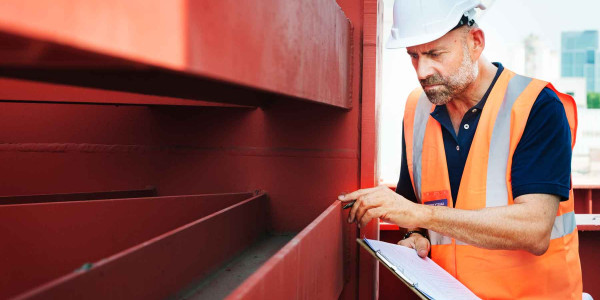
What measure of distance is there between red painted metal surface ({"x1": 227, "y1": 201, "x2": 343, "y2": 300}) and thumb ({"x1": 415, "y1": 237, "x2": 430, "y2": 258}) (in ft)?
1.29

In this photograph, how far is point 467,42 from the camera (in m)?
2.53

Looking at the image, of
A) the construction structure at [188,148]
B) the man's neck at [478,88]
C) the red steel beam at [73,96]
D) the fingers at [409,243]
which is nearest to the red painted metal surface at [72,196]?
the construction structure at [188,148]

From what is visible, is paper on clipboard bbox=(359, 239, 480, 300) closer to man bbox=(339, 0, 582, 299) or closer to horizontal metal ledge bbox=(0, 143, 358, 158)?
man bbox=(339, 0, 582, 299)

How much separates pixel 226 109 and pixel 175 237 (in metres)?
1.32

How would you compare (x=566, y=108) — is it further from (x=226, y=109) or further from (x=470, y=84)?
(x=226, y=109)

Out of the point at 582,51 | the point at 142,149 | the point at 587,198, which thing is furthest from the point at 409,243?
the point at 582,51

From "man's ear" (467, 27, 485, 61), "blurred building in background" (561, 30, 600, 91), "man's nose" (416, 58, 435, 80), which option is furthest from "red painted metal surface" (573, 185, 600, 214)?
"blurred building in background" (561, 30, 600, 91)

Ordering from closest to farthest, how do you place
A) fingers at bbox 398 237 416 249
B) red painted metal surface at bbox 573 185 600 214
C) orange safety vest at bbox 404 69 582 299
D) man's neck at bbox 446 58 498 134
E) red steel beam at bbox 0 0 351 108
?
red steel beam at bbox 0 0 351 108, orange safety vest at bbox 404 69 582 299, man's neck at bbox 446 58 498 134, fingers at bbox 398 237 416 249, red painted metal surface at bbox 573 185 600 214

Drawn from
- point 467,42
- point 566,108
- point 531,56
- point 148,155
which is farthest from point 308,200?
point 531,56

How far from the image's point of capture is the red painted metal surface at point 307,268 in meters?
1.28

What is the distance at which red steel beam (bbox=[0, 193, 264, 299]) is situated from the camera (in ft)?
8.01

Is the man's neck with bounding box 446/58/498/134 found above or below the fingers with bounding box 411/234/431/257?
above

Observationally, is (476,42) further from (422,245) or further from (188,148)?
(188,148)

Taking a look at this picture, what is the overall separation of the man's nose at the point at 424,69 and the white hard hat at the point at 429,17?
0.11m
